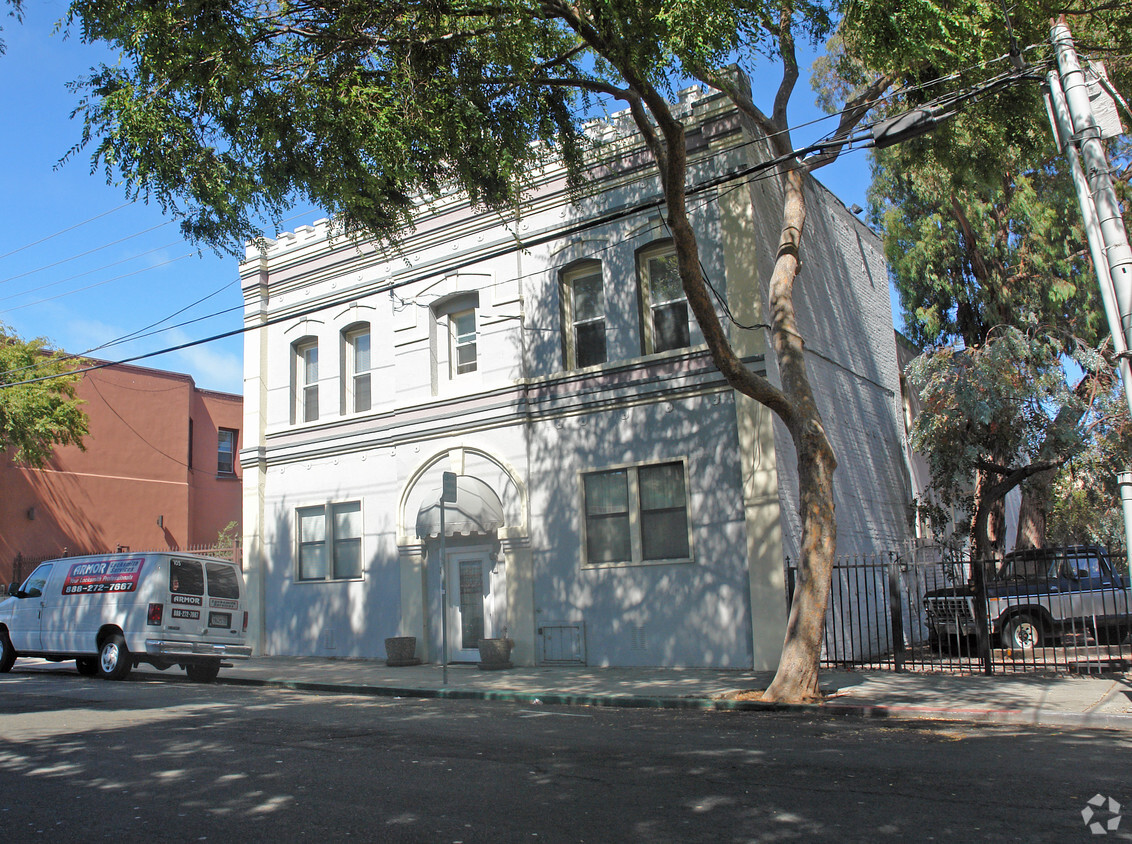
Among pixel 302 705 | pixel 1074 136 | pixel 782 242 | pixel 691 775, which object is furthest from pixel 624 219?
pixel 691 775

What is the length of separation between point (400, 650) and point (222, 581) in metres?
3.54

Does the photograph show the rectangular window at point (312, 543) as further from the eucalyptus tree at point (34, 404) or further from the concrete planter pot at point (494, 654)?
the eucalyptus tree at point (34, 404)

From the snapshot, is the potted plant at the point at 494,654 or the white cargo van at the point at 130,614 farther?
the potted plant at the point at 494,654

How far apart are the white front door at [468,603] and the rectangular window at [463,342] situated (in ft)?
12.5

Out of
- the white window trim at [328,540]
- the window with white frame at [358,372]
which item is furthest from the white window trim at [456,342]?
the white window trim at [328,540]

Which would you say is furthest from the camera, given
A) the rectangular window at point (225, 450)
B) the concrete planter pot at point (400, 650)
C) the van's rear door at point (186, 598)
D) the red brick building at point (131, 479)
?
the rectangular window at point (225, 450)

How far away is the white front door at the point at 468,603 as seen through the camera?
17.2 metres

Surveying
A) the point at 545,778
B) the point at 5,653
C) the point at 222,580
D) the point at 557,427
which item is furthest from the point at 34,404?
the point at 545,778

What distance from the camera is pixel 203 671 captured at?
15859 mm

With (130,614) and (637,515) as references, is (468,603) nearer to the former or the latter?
(637,515)

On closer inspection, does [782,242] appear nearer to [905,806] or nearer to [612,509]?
[612,509]

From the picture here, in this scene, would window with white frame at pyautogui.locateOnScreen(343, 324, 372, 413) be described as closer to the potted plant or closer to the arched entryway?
the arched entryway

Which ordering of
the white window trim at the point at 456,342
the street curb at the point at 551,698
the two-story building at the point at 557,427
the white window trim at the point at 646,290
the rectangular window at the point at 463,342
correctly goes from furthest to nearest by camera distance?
the rectangular window at the point at 463,342 → the white window trim at the point at 456,342 → the white window trim at the point at 646,290 → the two-story building at the point at 557,427 → the street curb at the point at 551,698

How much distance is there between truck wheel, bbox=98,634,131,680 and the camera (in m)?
14.8
